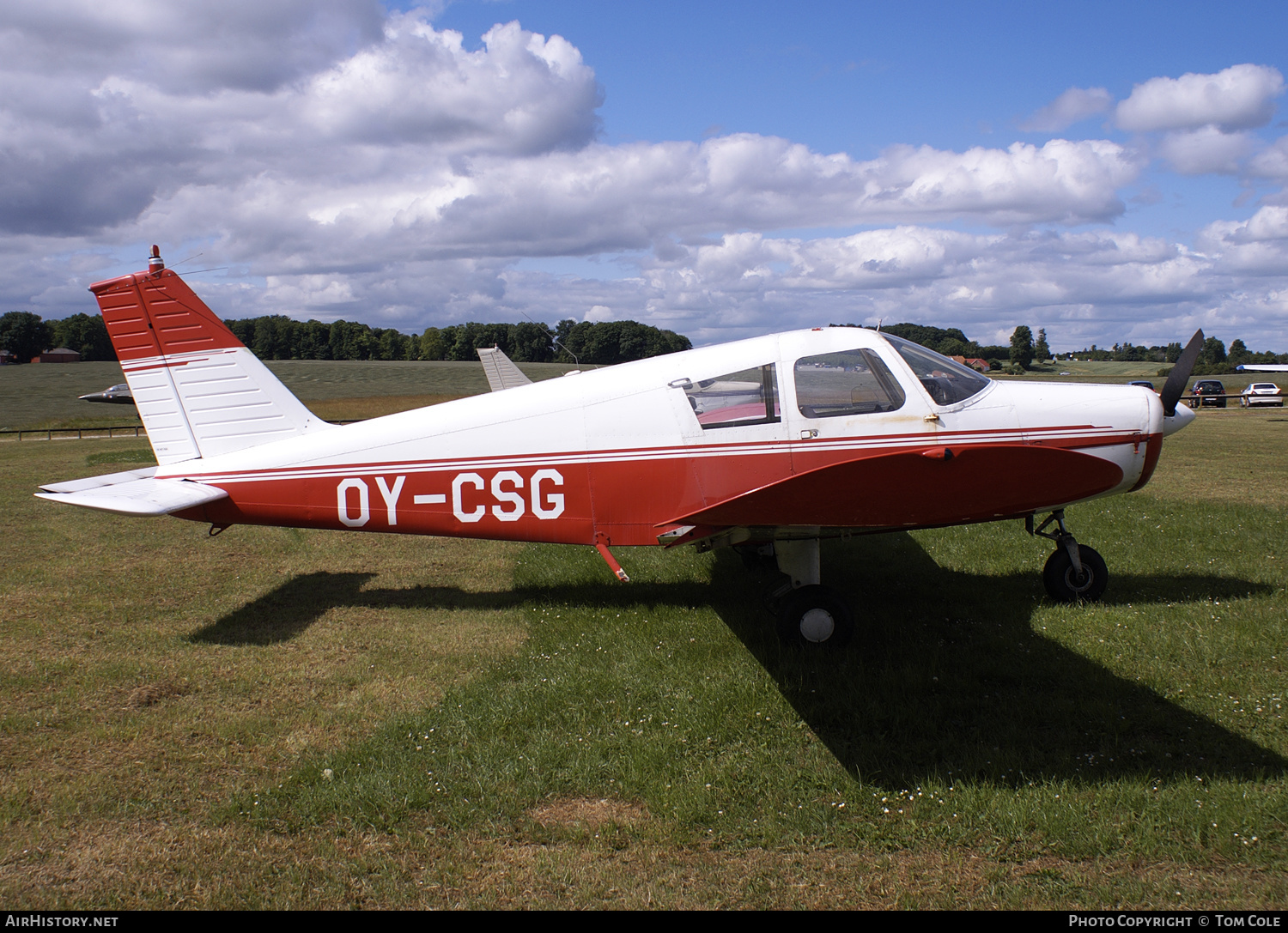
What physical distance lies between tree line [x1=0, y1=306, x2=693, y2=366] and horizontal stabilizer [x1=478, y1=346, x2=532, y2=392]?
2785 cm

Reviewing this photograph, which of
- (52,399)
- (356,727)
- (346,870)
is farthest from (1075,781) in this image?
(52,399)

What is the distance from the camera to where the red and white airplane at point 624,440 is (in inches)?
219

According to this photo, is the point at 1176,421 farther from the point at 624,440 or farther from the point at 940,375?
the point at 624,440

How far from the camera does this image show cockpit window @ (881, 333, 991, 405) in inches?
222

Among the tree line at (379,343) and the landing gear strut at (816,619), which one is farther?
the tree line at (379,343)

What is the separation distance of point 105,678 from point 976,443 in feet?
21.6

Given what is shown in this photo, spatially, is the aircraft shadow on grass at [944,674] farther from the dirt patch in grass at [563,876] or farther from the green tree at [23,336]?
the green tree at [23,336]

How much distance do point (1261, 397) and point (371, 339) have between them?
98650 millimetres

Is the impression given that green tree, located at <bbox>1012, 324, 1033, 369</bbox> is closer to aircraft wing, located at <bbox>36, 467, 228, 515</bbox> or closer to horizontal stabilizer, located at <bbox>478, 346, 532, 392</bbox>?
horizontal stabilizer, located at <bbox>478, 346, 532, 392</bbox>

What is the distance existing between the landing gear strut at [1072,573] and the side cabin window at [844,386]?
203 cm

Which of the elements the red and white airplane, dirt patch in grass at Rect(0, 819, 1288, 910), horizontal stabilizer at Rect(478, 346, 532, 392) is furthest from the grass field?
horizontal stabilizer at Rect(478, 346, 532, 392)

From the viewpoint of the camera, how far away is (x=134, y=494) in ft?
19.7

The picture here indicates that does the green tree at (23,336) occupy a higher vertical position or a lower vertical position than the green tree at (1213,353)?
higher

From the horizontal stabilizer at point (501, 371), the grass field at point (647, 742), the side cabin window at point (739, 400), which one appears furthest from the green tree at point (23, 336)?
the side cabin window at point (739, 400)
